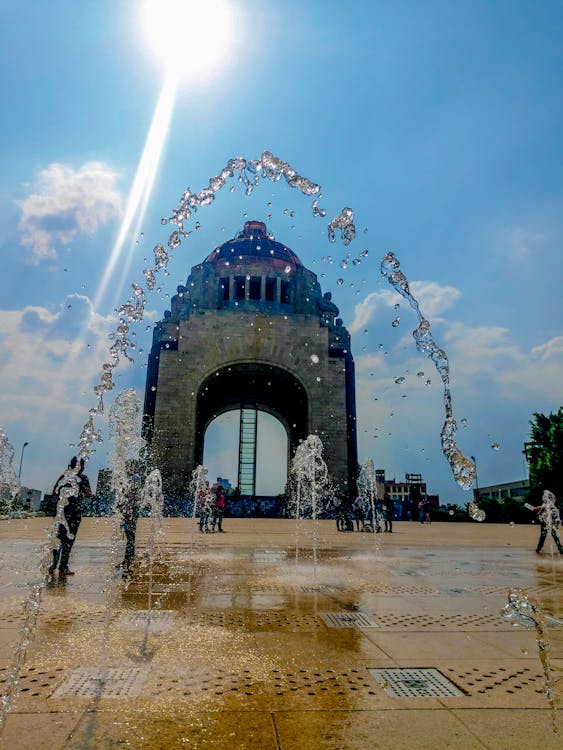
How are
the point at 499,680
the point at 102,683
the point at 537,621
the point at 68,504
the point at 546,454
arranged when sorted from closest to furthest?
the point at 102,683 → the point at 499,680 → the point at 537,621 → the point at 68,504 → the point at 546,454

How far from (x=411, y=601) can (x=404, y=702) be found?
8.96 ft

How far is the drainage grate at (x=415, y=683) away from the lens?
8.38ft

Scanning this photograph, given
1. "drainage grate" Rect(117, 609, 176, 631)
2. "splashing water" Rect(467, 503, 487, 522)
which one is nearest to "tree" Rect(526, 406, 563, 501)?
"splashing water" Rect(467, 503, 487, 522)

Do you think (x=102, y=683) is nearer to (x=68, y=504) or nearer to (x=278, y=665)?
(x=278, y=665)

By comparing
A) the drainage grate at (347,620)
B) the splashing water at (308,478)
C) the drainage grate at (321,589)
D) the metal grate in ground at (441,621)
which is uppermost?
the splashing water at (308,478)

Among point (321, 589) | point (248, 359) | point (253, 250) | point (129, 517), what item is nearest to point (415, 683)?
point (321, 589)

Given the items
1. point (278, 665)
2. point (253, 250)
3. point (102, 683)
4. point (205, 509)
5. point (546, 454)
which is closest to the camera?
point (102, 683)

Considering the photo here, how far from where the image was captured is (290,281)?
121ft

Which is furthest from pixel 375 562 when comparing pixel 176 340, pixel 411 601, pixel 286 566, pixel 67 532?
pixel 176 340

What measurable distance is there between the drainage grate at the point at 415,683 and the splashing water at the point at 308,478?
25781 millimetres

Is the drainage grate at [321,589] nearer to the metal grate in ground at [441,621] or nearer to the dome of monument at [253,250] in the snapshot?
the metal grate in ground at [441,621]

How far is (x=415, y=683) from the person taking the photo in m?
2.70

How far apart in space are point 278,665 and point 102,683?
98 cm

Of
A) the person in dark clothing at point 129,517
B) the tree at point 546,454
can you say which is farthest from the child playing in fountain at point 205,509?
the tree at point 546,454
